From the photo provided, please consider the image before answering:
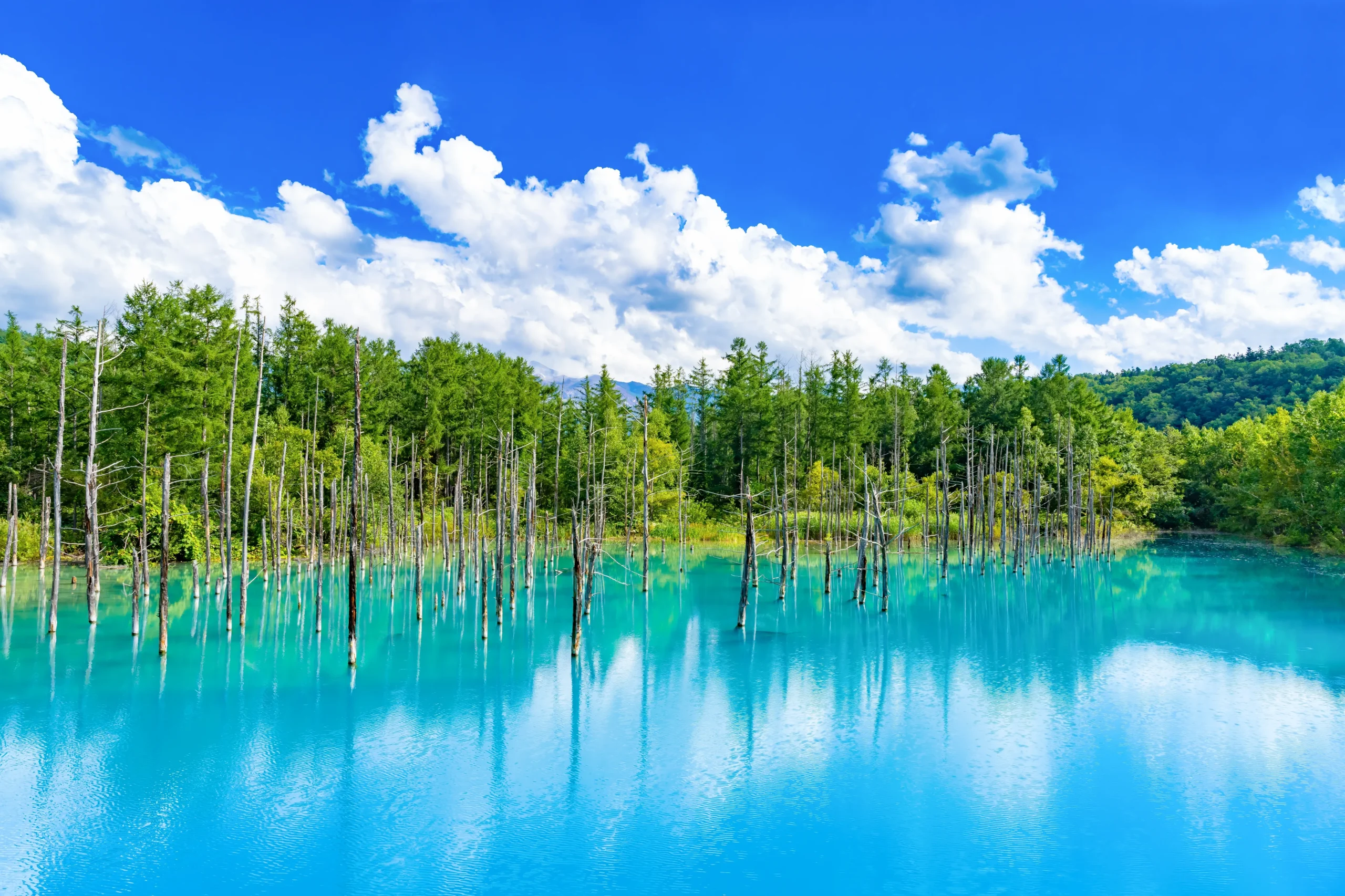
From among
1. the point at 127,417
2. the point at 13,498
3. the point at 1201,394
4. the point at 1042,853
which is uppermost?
the point at 1201,394

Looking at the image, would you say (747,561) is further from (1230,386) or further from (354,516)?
(1230,386)

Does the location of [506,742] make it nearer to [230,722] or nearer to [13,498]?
[230,722]

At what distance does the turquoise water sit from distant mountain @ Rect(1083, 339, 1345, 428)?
68.6 meters

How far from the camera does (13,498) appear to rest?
27203mm

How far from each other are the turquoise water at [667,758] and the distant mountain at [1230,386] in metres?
68.6

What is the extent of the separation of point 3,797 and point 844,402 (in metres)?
55.3

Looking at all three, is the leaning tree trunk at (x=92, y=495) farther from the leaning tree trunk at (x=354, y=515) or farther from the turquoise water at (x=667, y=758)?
the leaning tree trunk at (x=354, y=515)

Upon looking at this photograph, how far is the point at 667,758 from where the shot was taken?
48.4 feet

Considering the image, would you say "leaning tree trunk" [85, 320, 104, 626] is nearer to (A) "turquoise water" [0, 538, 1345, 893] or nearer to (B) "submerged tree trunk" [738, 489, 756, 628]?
(A) "turquoise water" [0, 538, 1345, 893]

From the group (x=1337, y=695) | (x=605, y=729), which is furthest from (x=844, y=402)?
(x=605, y=729)

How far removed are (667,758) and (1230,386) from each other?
102987mm

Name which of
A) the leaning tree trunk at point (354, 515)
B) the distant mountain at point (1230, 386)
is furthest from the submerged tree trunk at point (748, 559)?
the distant mountain at point (1230, 386)

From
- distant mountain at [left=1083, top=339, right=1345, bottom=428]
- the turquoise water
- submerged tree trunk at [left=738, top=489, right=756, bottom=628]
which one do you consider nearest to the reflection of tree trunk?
submerged tree trunk at [left=738, top=489, right=756, bottom=628]

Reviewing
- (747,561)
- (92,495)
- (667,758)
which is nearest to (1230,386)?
(747,561)
